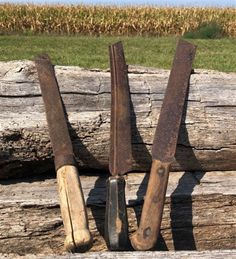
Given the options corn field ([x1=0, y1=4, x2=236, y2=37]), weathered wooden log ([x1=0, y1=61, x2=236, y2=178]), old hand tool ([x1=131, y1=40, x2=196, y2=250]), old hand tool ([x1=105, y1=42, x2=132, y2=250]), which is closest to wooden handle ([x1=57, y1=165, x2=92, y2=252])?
old hand tool ([x1=105, y1=42, x2=132, y2=250])

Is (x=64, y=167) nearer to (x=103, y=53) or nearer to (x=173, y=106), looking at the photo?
(x=173, y=106)

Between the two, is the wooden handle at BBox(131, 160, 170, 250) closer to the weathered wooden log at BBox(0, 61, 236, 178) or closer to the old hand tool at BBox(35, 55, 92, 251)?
the old hand tool at BBox(35, 55, 92, 251)

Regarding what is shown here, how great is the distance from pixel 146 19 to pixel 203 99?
21205 mm

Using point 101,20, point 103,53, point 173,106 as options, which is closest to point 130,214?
point 173,106

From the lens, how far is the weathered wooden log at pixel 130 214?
2449 millimetres

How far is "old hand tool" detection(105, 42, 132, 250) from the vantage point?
7.02 feet

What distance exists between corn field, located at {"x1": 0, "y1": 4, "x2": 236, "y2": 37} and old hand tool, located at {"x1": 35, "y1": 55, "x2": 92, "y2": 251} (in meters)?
19.7

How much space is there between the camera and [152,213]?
2.17 m

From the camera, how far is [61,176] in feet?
7.39

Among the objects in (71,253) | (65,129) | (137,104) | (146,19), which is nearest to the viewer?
(71,253)

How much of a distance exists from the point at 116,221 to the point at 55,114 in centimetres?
61

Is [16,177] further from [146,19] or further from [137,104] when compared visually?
[146,19]

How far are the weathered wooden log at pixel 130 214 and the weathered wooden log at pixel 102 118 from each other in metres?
0.12

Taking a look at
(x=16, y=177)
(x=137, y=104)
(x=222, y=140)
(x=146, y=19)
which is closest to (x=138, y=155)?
(x=137, y=104)
